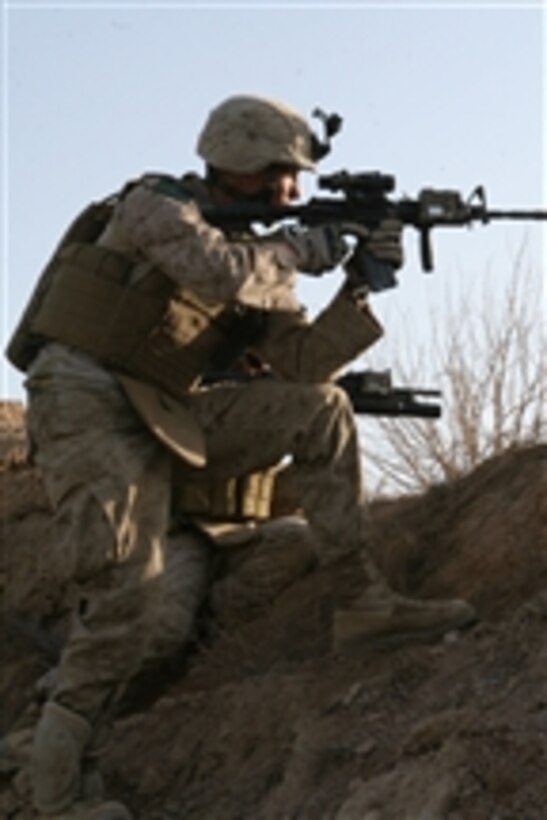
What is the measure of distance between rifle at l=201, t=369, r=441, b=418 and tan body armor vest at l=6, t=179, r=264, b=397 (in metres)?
1.05

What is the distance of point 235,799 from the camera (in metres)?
6.13

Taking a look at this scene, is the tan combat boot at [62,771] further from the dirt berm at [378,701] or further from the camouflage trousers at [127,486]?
the dirt berm at [378,701]

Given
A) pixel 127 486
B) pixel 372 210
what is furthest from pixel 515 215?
pixel 127 486

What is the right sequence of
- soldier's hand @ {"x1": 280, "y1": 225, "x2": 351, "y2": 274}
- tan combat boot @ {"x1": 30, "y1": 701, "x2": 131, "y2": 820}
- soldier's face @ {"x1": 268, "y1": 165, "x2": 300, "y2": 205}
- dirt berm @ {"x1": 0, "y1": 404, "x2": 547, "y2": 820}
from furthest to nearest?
soldier's face @ {"x1": 268, "y1": 165, "x2": 300, "y2": 205}, soldier's hand @ {"x1": 280, "y1": 225, "x2": 351, "y2": 274}, tan combat boot @ {"x1": 30, "y1": 701, "x2": 131, "y2": 820}, dirt berm @ {"x1": 0, "y1": 404, "x2": 547, "y2": 820}

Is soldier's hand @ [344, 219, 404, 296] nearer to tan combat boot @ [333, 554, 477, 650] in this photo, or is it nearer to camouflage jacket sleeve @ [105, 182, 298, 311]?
camouflage jacket sleeve @ [105, 182, 298, 311]

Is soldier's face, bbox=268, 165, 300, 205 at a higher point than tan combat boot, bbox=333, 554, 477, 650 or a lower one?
higher

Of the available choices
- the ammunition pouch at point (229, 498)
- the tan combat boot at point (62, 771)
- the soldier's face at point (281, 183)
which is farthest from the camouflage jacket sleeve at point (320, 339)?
the tan combat boot at point (62, 771)

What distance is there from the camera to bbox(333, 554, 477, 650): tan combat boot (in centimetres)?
647

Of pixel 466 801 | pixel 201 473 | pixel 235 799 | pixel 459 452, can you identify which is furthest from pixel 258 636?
pixel 459 452

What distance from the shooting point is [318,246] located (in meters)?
6.32

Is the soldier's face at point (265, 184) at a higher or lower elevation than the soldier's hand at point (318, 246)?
higher

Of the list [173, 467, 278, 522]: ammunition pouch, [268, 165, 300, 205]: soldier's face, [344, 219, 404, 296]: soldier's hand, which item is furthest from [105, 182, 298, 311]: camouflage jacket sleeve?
[173, 467, 278, 522]: ammunition pouch

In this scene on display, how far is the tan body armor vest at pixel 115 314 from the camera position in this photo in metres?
6.34

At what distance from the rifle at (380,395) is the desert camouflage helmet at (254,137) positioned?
1.16m
